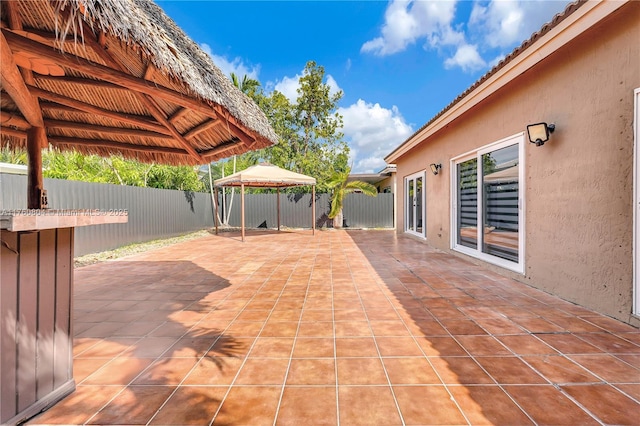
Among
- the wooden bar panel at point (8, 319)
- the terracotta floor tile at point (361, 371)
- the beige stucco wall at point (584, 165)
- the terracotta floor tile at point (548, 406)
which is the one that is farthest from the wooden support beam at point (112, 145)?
the beige stucco wall at point (584, 165)

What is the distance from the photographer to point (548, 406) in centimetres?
190

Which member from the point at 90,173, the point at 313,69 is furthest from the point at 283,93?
the point at 90,173

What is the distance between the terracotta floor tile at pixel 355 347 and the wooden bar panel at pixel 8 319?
7.04 ft

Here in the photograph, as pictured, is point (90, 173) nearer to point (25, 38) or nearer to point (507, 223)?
point (25, 38)

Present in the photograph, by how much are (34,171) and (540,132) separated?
21.3 ft

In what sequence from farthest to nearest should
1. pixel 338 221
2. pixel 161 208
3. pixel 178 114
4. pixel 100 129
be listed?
pixel 338 221
pixel 161 208
pixel 100 129
pixel 178 114

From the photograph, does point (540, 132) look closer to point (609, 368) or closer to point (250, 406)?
point (609, 368)

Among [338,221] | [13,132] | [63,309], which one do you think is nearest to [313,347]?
[63,309]

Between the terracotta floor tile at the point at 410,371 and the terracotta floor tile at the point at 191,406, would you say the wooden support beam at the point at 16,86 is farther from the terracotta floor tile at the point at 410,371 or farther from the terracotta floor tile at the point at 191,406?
the terracotta floor tile at the point at 410,371

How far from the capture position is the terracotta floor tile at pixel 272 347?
2.60 meters

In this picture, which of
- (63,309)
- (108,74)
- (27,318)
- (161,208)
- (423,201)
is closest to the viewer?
(27,318)

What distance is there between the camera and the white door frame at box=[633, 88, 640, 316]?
119 inches

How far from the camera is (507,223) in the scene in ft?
17.6

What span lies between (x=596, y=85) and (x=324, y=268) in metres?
4.89
